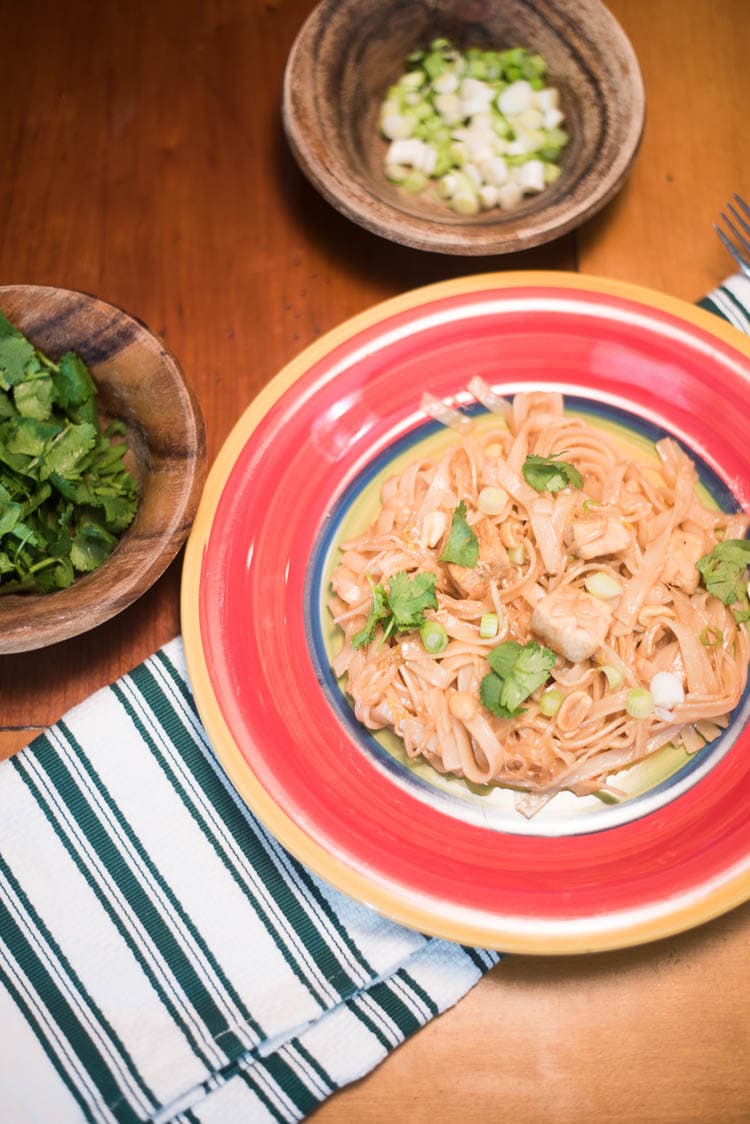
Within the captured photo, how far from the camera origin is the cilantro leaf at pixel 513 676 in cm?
199

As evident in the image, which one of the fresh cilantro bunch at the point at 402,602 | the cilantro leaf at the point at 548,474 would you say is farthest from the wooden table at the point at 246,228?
the cilantro leaf at the point at 548,474

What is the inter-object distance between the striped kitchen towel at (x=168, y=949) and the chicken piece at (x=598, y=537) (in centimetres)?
86

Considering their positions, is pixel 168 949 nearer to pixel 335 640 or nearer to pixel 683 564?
pixel 335 640

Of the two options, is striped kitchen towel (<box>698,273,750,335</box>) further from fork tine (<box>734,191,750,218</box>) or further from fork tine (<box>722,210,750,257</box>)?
fork tine (<box>734,191,750,218</box>)

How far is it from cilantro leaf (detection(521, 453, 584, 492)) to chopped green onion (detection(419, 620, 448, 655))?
39 centimetres

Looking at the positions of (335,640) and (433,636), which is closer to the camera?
(433,636)

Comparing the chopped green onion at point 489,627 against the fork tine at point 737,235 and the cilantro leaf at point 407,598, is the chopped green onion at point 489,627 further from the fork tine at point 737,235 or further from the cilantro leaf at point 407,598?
the fork tine at point 737,235

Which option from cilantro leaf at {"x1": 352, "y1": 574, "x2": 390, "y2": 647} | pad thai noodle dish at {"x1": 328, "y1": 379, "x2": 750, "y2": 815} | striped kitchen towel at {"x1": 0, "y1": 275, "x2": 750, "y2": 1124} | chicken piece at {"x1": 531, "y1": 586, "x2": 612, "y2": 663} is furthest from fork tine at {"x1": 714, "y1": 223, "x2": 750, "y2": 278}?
striped kitchen towel at {"x1": 0, "y1": 275, "x2": 750, "y2": 1124}

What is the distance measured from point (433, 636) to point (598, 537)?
404 mm

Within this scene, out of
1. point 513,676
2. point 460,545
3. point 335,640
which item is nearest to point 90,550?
point 335,640

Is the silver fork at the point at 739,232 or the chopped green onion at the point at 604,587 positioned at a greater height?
the silver fork at the point at 739,232

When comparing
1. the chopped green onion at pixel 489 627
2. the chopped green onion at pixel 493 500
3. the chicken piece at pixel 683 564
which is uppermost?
the chopped green onion at pixel 493 500

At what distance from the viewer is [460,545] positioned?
2076 millimetres

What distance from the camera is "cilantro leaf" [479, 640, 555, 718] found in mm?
1986
